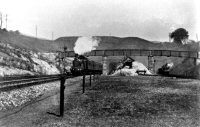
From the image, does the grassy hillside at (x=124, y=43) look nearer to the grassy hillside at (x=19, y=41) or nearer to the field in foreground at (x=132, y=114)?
the grassy hillside at (x=19, y=41)

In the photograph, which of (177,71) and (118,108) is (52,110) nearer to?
(118,108)

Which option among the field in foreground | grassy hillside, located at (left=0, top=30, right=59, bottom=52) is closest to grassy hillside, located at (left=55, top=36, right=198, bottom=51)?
grassy hillside, located at (left=0, top=30, right=59, bottom=52)

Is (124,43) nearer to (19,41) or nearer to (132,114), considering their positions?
(19,41)

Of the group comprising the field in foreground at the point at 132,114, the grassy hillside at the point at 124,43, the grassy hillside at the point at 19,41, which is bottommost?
the field in foreground at the point at 132,114

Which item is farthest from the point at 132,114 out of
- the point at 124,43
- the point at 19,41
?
the point at 124,43

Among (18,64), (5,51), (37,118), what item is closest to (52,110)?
(37,118)

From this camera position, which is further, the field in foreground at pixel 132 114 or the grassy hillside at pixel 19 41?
the grassy hillside at pixel 19 41

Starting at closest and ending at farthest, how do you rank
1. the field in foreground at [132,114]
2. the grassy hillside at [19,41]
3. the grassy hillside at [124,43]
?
the field in foreground at [132,114] < the grassy hillside at [19,41] < the grassy hillside at [124,43]

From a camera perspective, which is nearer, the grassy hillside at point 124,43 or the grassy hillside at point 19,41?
the grassy hillside at point 19,41

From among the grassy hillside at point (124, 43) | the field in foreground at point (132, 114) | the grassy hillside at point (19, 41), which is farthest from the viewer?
the grassy hillside at point (124, 43)

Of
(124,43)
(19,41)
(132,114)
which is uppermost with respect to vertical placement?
(124,43)

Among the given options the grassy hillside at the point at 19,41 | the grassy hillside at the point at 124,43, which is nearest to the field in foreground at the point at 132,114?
the grassy hillside at the point at 19,41

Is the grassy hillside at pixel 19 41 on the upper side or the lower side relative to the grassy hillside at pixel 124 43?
lower

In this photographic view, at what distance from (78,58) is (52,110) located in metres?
20.5
